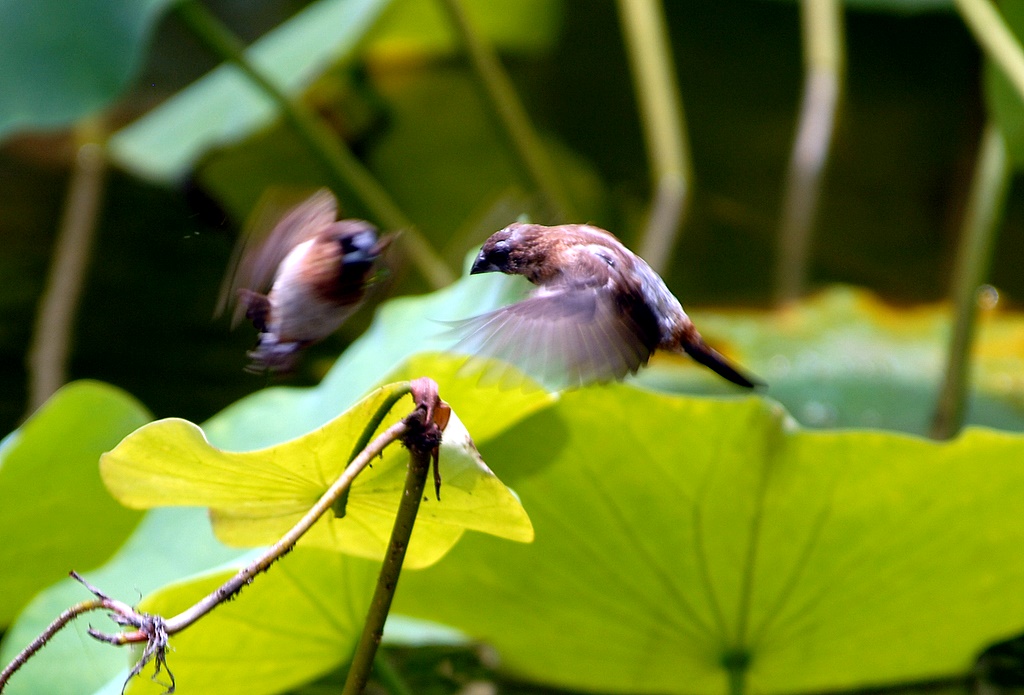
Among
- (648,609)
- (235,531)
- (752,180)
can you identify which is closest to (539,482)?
(648,609)

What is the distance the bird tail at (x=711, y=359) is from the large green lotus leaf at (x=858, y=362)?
3.09ft

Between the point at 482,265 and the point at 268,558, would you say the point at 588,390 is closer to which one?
the point at 482,265

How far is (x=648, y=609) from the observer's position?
854mm

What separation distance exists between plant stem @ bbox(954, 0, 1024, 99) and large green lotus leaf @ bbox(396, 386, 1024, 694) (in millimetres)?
575

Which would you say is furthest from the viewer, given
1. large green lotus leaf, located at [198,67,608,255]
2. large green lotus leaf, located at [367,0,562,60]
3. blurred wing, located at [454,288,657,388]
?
large green lotus leaf, located at [367,0,562,60]

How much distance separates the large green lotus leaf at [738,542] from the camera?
79cm

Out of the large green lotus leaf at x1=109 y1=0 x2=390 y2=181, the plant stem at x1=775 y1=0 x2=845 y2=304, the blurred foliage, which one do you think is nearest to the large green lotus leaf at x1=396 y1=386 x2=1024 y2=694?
the blurred foliage

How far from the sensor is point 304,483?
1.92 ft

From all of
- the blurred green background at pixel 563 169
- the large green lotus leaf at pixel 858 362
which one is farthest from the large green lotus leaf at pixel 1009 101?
the blurred green background at pixel 563 169

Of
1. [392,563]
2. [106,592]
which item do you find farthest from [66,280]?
[392,563]

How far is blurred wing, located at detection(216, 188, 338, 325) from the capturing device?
0.71 meters

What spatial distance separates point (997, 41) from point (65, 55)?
1.26 m

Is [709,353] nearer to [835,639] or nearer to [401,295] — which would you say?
[835,639]

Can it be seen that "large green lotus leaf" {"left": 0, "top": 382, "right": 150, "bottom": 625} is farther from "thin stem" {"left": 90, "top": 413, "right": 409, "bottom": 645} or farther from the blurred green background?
the blurred green background
